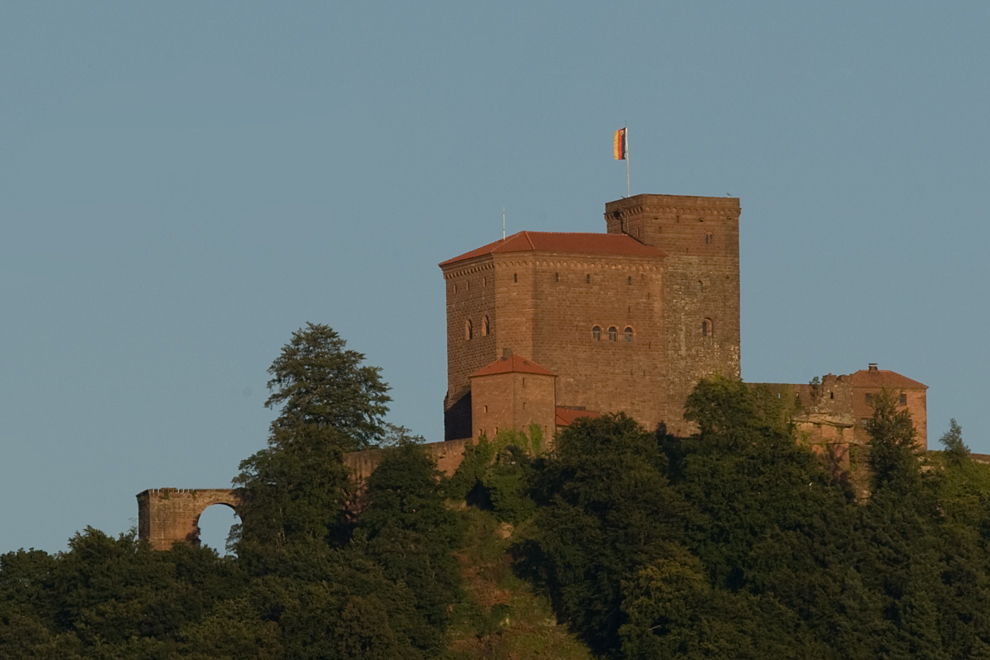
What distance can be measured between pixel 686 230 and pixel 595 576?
45.6 ft

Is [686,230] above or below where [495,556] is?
above

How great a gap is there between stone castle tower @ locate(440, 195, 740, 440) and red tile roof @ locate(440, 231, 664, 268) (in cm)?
3

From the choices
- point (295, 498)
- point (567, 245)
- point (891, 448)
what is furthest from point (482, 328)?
point (891, 448)

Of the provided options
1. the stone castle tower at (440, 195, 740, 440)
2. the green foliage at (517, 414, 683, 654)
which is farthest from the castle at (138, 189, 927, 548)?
the green foliage at (517, 414, 683, 654)

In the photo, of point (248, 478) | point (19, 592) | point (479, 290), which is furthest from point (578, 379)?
point (19, 592)

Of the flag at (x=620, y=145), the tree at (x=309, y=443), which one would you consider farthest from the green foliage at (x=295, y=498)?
the flag at (x=620, y=145)

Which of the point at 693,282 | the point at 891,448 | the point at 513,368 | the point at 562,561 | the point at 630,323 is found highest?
the point at 693,282

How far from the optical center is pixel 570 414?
292ft

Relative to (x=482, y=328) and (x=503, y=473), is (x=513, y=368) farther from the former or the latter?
(x=482, y=328)

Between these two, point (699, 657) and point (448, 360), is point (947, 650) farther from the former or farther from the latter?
point (448, 360)

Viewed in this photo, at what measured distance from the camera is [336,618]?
265 feet

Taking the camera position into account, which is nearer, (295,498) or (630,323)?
(295,498)

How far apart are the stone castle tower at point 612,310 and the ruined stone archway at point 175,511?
24.1ft

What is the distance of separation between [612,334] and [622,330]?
13.7 inches
